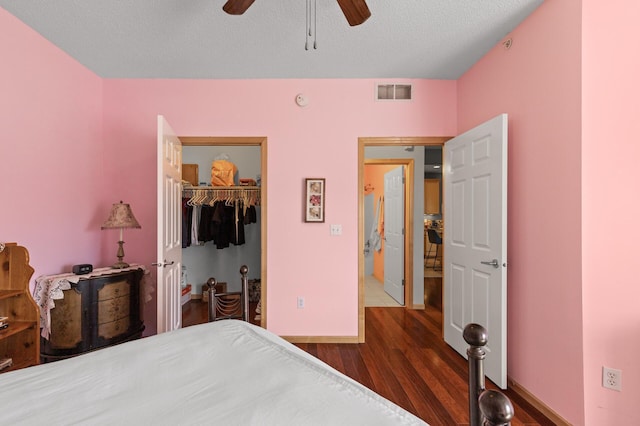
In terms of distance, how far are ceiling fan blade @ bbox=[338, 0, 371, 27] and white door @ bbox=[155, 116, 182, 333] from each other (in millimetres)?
1512

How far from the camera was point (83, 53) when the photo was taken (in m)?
2.44

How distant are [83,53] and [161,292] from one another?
6.60ft

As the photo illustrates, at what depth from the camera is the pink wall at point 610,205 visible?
156 centimetres

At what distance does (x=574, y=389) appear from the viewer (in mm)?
1668

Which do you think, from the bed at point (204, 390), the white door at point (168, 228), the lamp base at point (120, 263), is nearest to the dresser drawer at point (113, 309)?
the lamp base at point (120, 263)

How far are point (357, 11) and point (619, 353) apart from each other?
7.30 ft

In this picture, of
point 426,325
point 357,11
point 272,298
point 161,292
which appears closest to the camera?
point 357,11

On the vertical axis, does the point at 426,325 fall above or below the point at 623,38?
below

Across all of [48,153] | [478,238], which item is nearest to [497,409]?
[478,238]

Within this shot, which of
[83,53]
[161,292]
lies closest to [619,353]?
[161,292]

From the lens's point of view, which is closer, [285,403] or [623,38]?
[285,403]

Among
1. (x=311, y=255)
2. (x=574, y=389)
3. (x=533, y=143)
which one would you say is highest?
(x=533, y=143)

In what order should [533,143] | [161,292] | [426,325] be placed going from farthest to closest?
1. [426,325]
2. [161,292]
3. [533,143]

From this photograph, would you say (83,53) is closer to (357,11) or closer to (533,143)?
(357,11)
